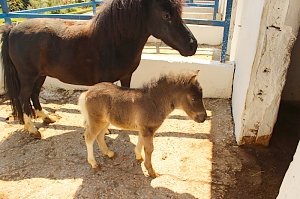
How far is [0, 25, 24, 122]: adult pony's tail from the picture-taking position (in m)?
3.64

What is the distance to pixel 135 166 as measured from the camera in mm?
3174

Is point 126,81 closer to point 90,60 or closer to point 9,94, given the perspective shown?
point 90,60

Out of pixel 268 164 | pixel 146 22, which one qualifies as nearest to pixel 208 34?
pixel 146 22

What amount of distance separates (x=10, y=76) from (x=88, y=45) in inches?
46.8

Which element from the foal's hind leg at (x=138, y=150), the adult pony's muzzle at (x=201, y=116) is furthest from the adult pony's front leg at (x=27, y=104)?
the adult pony's muzzle at (x=201, y=116)

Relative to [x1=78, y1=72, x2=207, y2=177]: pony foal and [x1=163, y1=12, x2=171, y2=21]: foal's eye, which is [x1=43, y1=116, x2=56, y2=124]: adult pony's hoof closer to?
[x1=78, y1=72, x2=207, y2=177]: pony foal

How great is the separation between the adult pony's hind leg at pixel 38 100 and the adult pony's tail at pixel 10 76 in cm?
26

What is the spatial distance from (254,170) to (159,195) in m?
1.08

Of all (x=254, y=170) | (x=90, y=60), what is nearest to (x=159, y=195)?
(x=254, y=170)

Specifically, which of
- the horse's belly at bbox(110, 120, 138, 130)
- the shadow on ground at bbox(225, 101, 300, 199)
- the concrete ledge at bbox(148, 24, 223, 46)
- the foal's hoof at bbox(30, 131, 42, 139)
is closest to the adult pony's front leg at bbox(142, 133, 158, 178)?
the horse's belly at bbox(110, 120, 138, 130)

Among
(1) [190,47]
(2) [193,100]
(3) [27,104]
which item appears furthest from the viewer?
(3) [27,104]

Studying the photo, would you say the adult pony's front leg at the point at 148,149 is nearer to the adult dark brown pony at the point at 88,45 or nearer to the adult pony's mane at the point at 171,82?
the adult pony's mane at the point at 171,82

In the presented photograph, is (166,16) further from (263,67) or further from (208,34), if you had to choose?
(208,34)

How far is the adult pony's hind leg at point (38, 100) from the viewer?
3963mm
